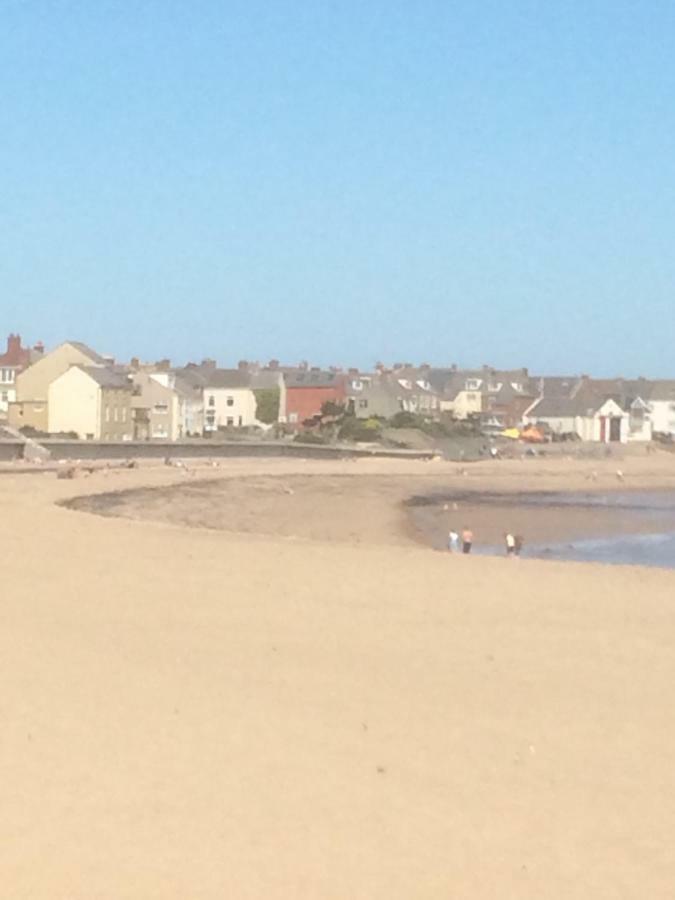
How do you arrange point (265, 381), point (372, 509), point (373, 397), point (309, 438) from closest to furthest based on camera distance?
point (372, 509), point (309, 438), point (265, 381), point (373, 397)

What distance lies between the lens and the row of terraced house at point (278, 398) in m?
75.9

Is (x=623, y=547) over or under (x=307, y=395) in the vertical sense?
under

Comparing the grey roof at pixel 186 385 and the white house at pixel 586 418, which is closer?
the grey roof at pixel 186 385

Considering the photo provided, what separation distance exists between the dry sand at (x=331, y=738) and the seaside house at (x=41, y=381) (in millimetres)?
61961

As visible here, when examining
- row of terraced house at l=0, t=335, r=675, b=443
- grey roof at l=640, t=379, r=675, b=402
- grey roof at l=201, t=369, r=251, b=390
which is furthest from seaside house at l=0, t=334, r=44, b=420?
grey roof at l=640, t=379, r=675, b=402

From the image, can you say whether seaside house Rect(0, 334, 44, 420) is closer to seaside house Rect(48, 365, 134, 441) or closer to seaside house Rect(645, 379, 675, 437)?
seaside house Rect(48, 365, 134, 441)

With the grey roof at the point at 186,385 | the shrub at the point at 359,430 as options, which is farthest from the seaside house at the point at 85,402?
the shrub at the point at 359,430

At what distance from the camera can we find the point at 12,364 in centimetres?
8581

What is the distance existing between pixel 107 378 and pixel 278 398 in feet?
60.8

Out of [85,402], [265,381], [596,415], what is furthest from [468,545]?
[596,415]

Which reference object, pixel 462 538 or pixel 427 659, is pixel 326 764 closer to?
pixel 427 659

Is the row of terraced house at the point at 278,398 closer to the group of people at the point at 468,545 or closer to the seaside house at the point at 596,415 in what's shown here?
the seaside house at the point at 596,415

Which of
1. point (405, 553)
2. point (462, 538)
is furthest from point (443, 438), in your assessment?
point (405, 553)

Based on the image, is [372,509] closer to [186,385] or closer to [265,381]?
[186,385]
